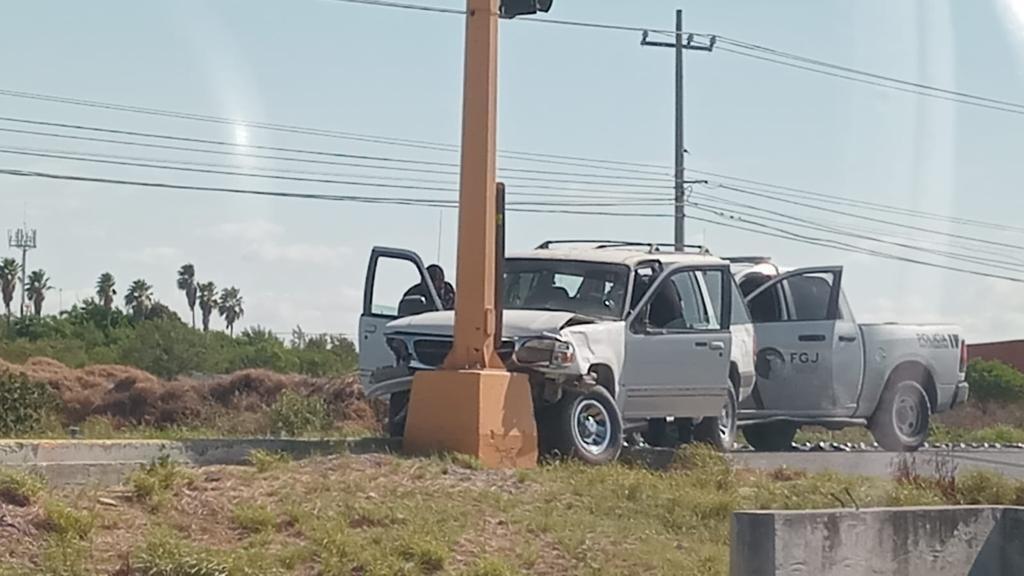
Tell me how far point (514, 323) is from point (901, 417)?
282 inches

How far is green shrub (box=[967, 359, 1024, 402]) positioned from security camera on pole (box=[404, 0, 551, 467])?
106ft

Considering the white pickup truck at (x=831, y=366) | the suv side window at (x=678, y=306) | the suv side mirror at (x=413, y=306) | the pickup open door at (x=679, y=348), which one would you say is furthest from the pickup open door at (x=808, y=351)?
the suv side mirror at (x=413, y=306)

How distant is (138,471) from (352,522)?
1.34 m

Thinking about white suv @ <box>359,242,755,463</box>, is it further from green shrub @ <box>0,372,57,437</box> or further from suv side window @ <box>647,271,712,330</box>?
green shrub @ <box>0,372,57,437</box>

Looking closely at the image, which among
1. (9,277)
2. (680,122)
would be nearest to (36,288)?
(9,277)

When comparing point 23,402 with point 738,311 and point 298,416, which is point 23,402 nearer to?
point 298,416

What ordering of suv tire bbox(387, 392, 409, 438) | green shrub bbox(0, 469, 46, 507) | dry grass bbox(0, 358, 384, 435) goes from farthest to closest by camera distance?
dry grass bbox(0, 358, 384, 435) < suv tire bbox(387, 392, 409, 438) < green shrub bbox(0, 469, 46, 507)

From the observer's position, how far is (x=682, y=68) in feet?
150

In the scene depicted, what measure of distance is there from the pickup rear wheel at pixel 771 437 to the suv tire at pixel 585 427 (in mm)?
5772

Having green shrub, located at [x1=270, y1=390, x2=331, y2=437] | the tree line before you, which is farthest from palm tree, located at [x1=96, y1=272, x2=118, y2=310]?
green shrub, located at [x1=270, y1=390, x2=331, y2=437]

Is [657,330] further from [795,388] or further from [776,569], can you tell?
[776,569]

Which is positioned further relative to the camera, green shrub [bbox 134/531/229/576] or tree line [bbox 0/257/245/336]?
tree line [bbox 0/257/245/336]

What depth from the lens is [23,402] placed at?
3173 cm

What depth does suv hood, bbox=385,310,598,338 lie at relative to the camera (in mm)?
12203
